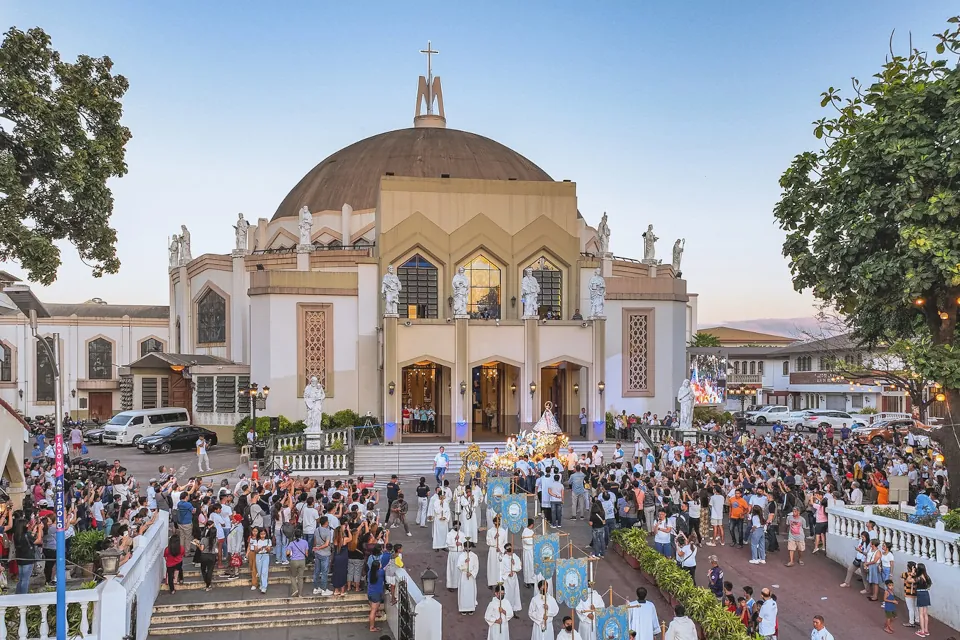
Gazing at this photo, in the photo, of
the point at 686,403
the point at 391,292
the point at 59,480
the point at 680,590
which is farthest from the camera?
the point at 391,292

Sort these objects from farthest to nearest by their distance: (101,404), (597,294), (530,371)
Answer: (101,404) < (597,294) < (530,371)

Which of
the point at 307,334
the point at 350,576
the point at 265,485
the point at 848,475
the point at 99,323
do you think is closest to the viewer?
the point at 350,576

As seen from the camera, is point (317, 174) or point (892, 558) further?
point (317, 174)

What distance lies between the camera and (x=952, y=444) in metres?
17.8

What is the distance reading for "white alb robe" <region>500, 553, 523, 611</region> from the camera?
542 inches

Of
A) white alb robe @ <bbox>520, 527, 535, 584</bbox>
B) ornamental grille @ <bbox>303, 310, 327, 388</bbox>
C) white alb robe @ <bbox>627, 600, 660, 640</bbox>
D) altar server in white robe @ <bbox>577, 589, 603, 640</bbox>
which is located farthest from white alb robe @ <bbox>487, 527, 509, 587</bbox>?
ornamental grille @ <bbox>303, 310, 327, 388</bbox>

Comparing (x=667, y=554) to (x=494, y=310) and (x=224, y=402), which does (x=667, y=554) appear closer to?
(x=494, y=310)

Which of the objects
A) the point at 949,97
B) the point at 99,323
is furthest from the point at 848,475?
the point at 99,323

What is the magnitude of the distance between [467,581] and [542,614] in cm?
227

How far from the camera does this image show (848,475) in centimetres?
2094

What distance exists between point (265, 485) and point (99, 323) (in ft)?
129

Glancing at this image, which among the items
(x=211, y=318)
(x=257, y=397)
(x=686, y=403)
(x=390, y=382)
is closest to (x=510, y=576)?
(x=686, y=403)

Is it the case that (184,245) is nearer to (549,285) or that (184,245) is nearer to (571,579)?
(549,285)

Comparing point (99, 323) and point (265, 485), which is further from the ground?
point (99, 323)
